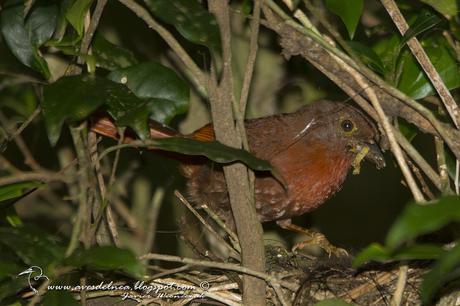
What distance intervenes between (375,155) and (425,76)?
0.69m

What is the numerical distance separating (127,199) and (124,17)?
0.80 m

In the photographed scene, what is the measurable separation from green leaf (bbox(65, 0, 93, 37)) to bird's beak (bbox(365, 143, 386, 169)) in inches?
51.1

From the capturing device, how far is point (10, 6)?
2545 millimetres

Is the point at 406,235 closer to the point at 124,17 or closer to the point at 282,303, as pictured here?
the point at 282,303

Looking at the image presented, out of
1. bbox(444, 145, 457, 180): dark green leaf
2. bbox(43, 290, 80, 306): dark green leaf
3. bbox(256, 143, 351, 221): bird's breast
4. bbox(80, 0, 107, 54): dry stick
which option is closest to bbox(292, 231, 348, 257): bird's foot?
bbox(256, 143, 351, 221): bird's breast

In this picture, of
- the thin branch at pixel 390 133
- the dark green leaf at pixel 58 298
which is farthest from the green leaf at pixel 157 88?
the dark green leaf at pixel 58 298

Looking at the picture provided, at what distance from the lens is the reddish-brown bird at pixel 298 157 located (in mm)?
3268

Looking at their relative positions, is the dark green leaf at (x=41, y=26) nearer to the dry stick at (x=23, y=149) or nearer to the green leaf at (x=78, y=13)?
the green leaf at (x=78, y=13)

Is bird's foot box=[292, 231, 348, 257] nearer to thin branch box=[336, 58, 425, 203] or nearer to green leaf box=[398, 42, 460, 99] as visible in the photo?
green leaf box=[398, 42, 460, 99]

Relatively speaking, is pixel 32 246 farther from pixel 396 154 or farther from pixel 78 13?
pixel 396 154

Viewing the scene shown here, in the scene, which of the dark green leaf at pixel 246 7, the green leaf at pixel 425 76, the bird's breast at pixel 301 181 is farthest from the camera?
the bird's breast at pixel 301 181

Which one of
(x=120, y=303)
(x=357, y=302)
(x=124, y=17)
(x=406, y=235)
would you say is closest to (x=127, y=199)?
(x=124, y=17)

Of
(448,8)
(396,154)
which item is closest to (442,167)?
(396,154)

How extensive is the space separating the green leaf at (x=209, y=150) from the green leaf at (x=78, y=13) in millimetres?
561
